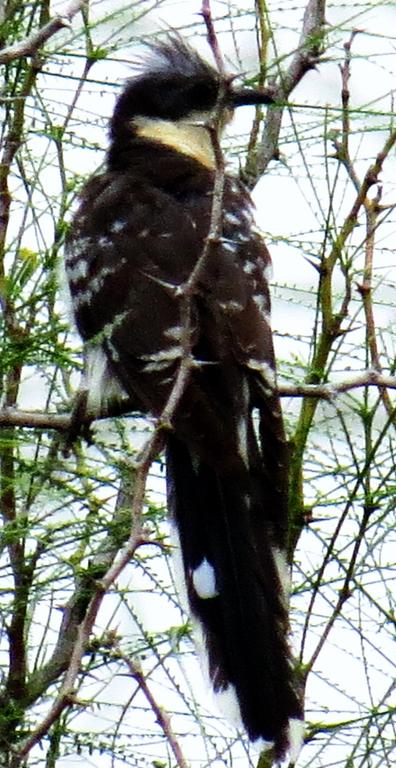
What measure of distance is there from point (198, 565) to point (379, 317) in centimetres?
193

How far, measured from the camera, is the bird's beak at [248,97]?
348 centimetres

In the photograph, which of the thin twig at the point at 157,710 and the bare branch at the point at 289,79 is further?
the bare branch at the point at 289,79

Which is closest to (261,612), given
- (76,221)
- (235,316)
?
(235,316)

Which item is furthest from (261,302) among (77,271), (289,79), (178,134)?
(178,134)

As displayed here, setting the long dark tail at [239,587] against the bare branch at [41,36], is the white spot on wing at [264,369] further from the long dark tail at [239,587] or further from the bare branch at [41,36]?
the bare branch at [41,36]

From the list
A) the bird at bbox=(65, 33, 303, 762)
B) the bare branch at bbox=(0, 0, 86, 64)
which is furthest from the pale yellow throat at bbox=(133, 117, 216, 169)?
the bare branch at bbox=(0, 0, 86, 64)

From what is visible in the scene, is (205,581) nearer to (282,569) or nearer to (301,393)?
(282,569)

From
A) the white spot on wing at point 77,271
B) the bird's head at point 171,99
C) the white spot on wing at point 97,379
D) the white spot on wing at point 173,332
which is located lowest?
the white spot on wing at point 173,332

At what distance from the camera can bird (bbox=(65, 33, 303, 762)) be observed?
2723mm

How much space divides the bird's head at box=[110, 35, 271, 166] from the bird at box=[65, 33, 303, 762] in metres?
0.66

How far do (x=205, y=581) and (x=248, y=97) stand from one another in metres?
1.26

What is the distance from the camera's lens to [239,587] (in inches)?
111

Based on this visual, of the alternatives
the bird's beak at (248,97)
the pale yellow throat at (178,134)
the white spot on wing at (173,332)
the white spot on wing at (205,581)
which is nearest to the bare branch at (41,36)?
the white spot on wing at (173,332)

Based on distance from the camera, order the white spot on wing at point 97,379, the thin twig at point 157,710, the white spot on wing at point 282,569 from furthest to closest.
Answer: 1. the white spot on wing at point 97,379
2. the white spot on wing at point 282,569
3. the thin twig at point 157,710
